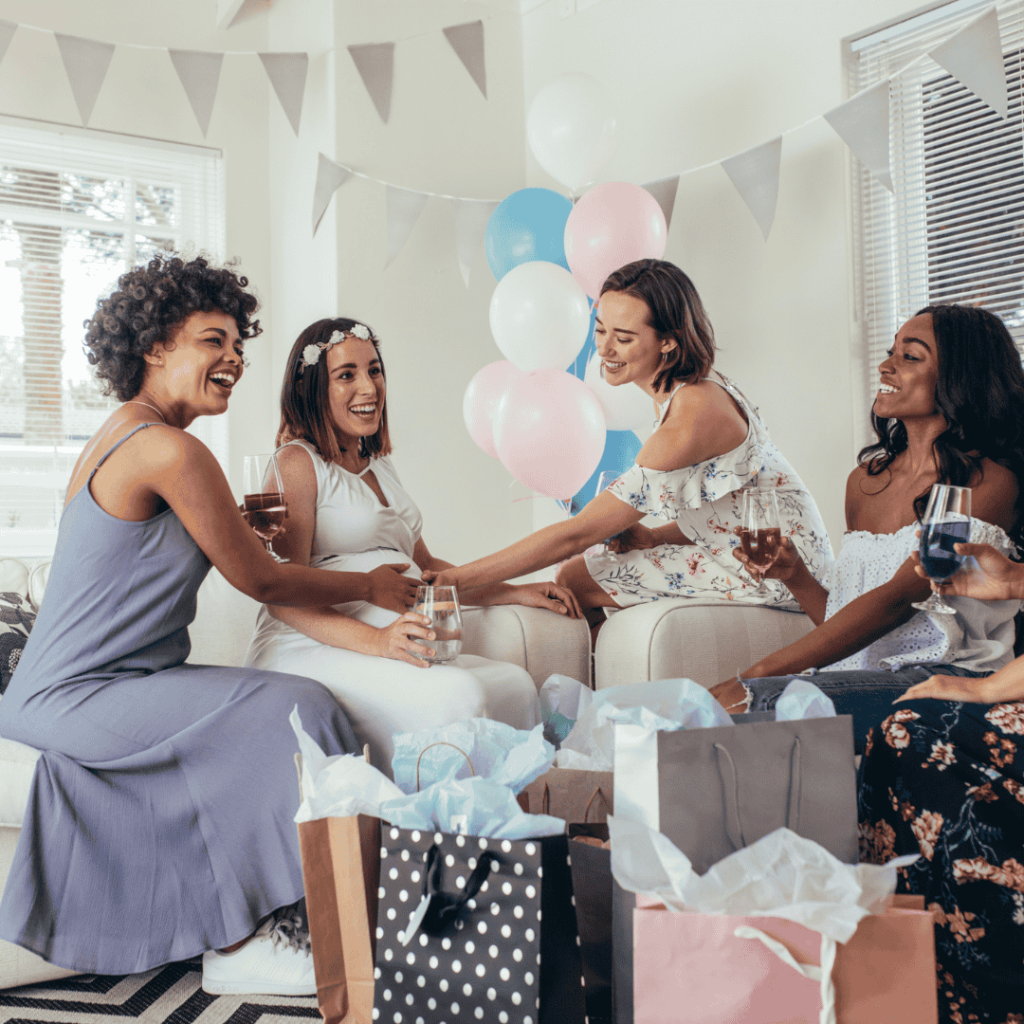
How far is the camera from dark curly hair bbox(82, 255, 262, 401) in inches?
65.7

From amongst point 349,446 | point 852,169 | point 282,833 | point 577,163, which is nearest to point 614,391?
point 577,163

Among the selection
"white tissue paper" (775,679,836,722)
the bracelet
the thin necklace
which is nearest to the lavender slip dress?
the thin necklace

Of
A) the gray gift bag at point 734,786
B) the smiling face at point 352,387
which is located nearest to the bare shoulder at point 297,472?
the smiling face at point 352,387

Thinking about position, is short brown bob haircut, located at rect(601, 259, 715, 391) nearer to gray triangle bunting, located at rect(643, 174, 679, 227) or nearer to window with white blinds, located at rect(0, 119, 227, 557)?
gray triangle bunting, located at rect(643, 174, 679, 227)

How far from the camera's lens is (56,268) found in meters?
3.94

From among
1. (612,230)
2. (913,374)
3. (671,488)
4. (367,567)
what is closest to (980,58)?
(612,230)

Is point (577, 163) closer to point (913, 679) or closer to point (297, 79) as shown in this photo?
point (297, 79)

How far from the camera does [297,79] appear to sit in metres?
3.40

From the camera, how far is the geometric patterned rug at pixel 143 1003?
1426mm

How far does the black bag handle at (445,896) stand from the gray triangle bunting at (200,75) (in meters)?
2.89

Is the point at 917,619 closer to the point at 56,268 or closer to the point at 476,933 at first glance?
the point at 476,933

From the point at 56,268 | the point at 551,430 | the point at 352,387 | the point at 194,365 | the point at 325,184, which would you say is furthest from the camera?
the point at 56,268

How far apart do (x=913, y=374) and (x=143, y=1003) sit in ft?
5.57

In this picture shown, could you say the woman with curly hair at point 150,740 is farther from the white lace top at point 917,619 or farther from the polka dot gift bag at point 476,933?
the white lace top at point 917,619
